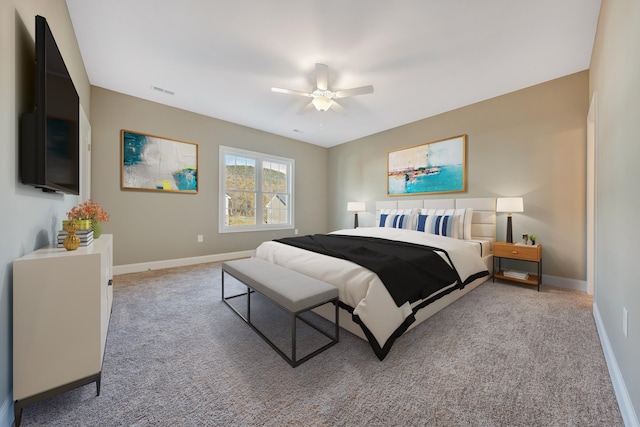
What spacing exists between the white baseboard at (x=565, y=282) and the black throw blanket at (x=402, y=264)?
64.8 inches

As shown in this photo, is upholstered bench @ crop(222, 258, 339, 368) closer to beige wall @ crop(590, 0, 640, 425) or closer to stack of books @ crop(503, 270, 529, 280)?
beige wall @ crop(590, 0, 640, 425)

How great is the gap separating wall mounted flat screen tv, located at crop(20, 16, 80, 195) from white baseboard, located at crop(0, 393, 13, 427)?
1068mm

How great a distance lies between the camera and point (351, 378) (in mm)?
1472

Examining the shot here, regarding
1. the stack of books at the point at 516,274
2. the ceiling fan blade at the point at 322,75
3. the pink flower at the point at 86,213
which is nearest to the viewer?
the pink flower at the point at 86,213

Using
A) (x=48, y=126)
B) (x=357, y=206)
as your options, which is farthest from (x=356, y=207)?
(x=48, y=126)

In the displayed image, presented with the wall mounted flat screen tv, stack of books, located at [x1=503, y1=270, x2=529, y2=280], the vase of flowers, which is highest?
the wall mounted flat screen tv

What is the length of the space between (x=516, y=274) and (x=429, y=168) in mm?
2078

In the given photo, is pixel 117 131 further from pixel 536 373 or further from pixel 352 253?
pixel 536 373

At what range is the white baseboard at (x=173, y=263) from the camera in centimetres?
362

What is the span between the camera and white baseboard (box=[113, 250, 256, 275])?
362cm

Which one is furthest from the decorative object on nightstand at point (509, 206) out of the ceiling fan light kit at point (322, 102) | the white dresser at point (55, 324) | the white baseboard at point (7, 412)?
the white baseboard at point (7, 412)

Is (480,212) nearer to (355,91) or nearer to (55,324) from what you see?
(355,91)

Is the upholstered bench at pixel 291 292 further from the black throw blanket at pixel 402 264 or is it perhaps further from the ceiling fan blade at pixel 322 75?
the ceiling fan blade at pixel 322 75

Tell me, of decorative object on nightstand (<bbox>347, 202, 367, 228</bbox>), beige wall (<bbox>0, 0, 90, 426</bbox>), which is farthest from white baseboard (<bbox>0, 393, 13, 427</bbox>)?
decorative object on nightstand (<bbox>347, 202, 367, 228</bbox>)
